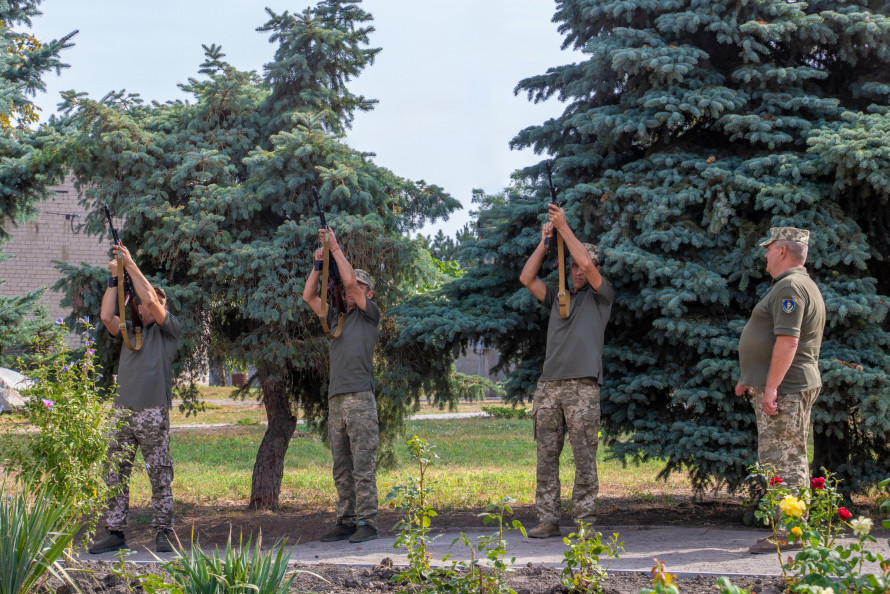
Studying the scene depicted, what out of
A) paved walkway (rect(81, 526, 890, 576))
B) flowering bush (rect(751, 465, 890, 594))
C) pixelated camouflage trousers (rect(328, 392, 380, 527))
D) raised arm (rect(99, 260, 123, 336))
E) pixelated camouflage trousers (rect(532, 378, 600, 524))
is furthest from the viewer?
raised arm (rect(99, 260, 123, 336))

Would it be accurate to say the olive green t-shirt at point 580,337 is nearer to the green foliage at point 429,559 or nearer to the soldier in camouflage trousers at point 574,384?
the soldier in camouflage trousers at point 574,384

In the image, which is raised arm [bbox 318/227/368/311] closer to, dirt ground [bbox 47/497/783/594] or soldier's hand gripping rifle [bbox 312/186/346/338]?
soldier's hand gripping rifle [bbox 312/186/346/338]

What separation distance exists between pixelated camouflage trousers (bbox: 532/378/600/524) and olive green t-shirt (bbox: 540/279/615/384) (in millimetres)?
100

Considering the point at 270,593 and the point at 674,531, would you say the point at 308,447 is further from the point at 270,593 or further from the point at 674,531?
the point at 270,593

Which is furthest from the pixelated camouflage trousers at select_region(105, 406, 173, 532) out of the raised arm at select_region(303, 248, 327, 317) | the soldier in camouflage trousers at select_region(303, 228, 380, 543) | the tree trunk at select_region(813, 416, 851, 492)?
the tree trunk at select_region(813, 416, 851, 492)

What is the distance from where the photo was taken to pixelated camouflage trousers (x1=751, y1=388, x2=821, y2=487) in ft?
16.5

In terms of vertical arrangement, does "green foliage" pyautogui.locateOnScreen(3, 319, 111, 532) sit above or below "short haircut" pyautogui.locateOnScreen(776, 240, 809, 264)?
below

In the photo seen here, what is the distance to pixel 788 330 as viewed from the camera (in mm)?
4902

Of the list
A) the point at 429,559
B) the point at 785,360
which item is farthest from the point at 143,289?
the point at 785,360

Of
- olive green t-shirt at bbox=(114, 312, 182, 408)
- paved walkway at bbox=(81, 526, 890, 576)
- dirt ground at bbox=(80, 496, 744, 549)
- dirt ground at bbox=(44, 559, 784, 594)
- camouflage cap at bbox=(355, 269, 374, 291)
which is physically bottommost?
dirt ground at bbox=(80, 496, 744, 549)

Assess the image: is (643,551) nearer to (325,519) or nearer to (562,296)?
(562,296)

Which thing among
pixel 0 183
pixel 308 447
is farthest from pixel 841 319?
pixel 308 447

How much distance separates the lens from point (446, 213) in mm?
8719

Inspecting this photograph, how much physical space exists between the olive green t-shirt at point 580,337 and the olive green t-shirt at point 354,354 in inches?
55.1
